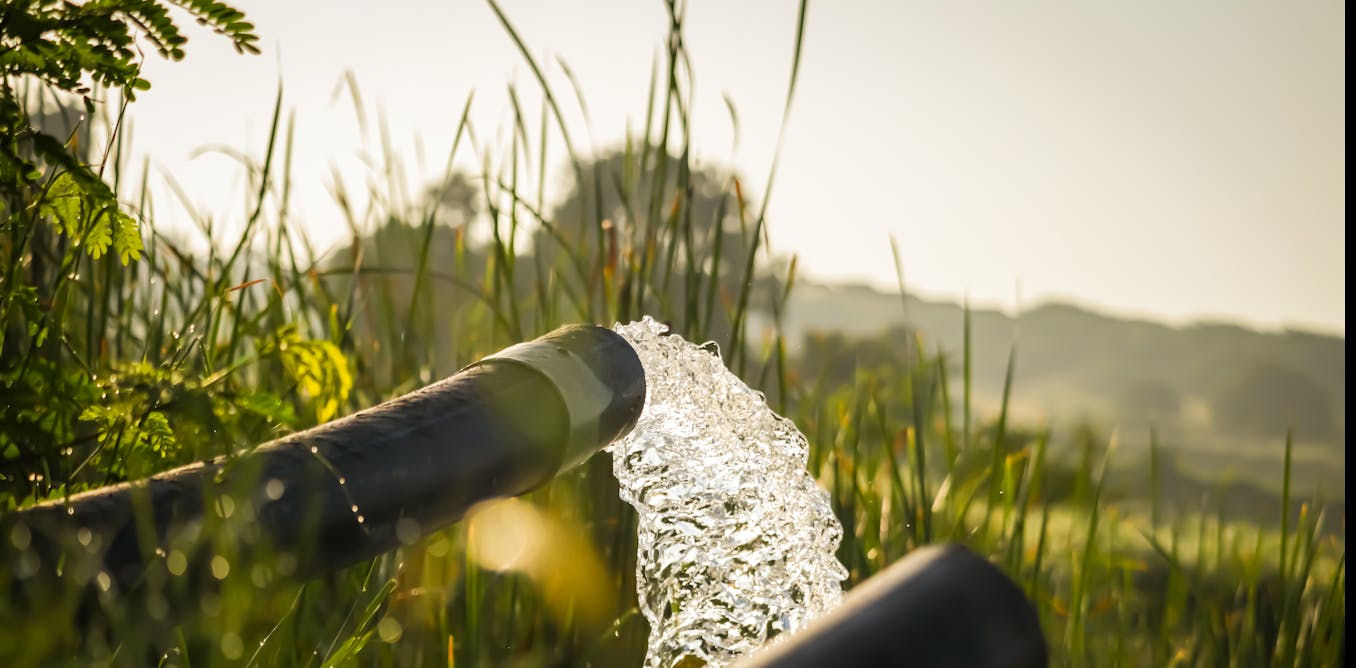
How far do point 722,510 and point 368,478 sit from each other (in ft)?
2.12

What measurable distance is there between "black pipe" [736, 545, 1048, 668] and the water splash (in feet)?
2.01

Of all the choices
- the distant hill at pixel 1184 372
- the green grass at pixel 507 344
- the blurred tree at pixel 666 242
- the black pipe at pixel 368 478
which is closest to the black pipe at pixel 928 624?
the black pipe at pixel 368 478

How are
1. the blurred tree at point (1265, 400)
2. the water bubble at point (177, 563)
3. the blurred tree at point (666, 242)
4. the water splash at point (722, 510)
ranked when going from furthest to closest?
the blurred tree at point (1265, 400) → the blurred tree at point (666, 242) → the water splash at point (722, 510) → the water bubble at point (177, 563)

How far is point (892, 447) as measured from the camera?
1.83 meters

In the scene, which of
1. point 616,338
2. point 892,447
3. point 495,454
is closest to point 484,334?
point 892,447

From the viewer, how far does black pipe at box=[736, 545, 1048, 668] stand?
570 millimetres

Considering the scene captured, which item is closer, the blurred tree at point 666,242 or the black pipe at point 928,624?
the black pipe at point 928,624

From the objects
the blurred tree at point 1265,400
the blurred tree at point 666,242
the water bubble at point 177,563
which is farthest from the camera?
the blurred tree at point 1265,400

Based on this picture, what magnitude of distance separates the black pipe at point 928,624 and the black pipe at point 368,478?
31 centimetres

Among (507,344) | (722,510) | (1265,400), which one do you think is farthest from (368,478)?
(1265,400)

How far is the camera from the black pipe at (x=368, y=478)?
2.00ft

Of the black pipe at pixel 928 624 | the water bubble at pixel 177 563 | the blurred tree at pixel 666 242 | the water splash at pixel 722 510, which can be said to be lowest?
the water splash at pixel 722 510

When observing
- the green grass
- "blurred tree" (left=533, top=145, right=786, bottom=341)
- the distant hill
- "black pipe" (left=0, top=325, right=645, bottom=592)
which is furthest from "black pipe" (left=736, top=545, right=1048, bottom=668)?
the distant hill

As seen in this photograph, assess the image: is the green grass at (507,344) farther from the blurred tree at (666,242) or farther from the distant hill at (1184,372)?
the distant hill at (1184,372)
